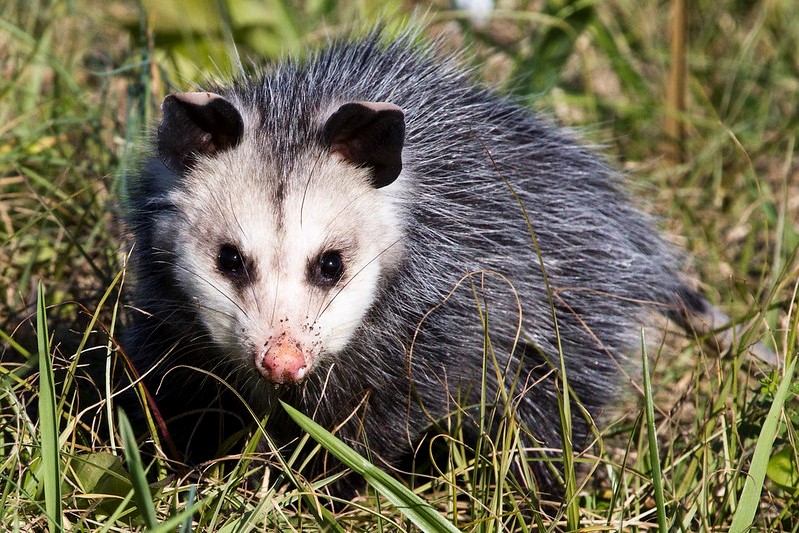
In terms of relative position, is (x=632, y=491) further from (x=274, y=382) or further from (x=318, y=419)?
(x=274, y=382)

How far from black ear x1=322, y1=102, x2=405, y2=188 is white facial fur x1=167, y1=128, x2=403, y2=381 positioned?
3 cm

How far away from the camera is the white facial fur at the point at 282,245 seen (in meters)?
1.91

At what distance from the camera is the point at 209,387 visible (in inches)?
94.0

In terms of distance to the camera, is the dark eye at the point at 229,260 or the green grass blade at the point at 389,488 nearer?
the green grass blade at the point at 389,488

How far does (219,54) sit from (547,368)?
1.83 meters

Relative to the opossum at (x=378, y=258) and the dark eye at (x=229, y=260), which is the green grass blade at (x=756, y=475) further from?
the dark eye at (x=229, y=260)

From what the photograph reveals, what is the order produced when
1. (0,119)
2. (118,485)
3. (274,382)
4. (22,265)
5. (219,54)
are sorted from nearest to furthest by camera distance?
1. (274,382)
2. (118,485)
3. (22,265)
4. (0,119)
5. (219,54)

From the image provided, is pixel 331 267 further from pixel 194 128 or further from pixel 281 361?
pixel 194 128

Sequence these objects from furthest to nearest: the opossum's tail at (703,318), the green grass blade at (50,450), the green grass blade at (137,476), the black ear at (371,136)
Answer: the opossum's tail at (703,318), the black ear at (371,136), the green grass blade at (50,450), the green grass blade at (137,476)

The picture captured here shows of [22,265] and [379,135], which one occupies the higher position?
[379,135]

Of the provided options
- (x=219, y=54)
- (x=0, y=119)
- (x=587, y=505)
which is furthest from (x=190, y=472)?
(x=219, y=54)

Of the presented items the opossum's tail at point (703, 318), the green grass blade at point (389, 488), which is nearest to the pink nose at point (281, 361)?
the green grass blade at point (389, 488)

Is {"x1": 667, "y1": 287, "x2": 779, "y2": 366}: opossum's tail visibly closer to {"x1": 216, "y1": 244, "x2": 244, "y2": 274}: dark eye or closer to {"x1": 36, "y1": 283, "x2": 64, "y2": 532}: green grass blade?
{"x1": 216, "y1": 244, "x2": 244, "y2": 274}: dark eye

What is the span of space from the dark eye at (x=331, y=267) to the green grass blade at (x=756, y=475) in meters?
0.89
